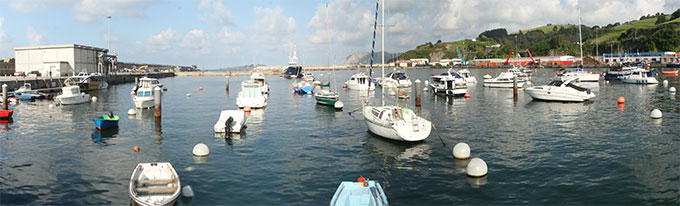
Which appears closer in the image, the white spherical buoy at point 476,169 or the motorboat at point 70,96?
the white spherical buoy at point 476,169

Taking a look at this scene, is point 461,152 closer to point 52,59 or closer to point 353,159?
point 353,159

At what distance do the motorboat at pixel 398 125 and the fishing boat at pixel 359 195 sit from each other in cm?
1275

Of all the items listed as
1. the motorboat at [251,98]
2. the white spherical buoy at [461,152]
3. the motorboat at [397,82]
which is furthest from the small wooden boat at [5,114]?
the motorboat at [397,82]

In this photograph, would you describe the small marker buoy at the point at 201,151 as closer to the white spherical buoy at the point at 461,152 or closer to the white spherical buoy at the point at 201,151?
the white spherical buoy at the point at 201,151

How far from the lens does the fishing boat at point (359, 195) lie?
53.1 feet

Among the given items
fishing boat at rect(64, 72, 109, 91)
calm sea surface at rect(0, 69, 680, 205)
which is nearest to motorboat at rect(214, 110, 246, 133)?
calm sea surface at rect(0, 69, 680, 205)

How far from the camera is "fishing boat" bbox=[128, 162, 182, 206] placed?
17.9m

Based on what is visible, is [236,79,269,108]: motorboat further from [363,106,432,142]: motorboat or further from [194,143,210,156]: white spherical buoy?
[194,143,210,156]: white spherical buoy

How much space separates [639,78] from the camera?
86.2 metres

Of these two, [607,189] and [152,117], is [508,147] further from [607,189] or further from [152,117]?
[152,117]

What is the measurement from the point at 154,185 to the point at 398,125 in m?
16.4

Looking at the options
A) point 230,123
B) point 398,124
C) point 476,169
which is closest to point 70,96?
point 230,123

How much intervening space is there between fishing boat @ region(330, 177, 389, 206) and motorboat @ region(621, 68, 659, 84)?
8858cm

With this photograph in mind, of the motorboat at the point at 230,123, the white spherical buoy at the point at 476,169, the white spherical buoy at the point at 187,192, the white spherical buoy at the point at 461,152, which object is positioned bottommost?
the white spherical buoy at the point at 187,192
